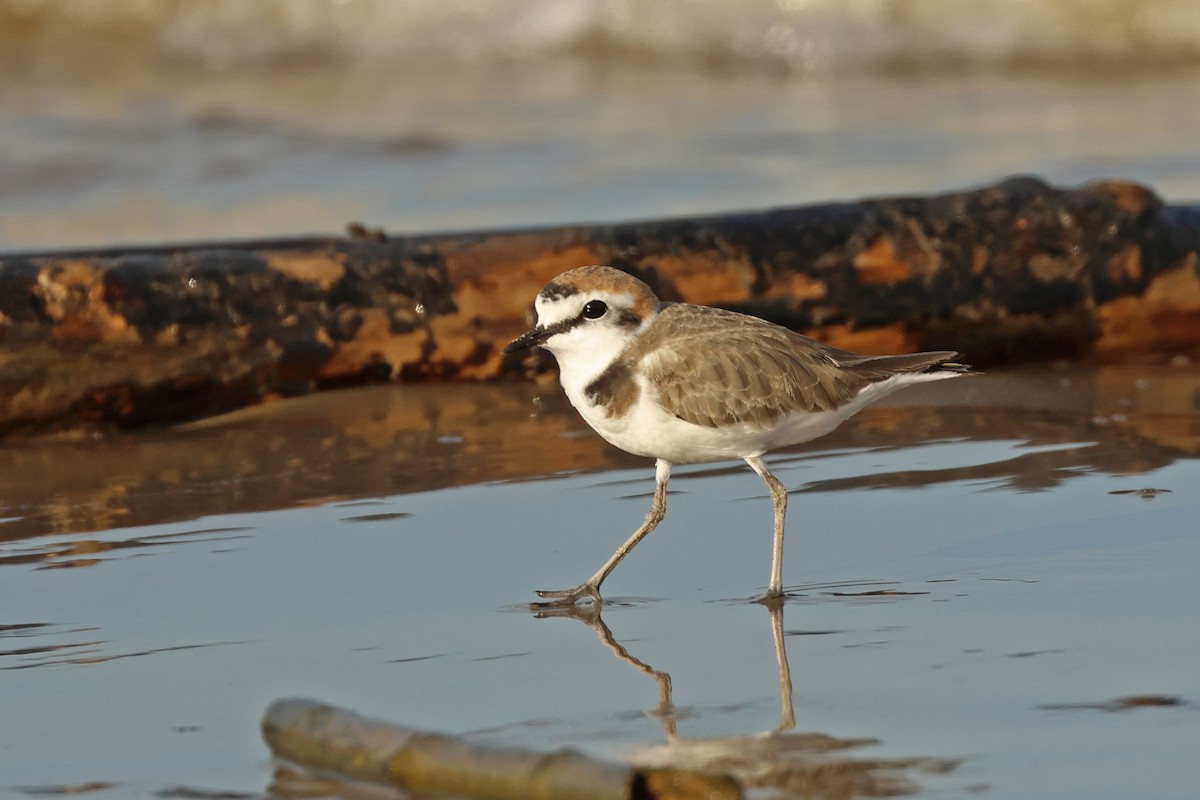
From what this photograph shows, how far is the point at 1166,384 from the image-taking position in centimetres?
693

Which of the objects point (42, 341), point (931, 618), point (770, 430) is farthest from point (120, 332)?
point (931, 618)

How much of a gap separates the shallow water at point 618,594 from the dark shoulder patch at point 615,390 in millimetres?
518

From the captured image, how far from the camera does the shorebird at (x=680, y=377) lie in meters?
4.51

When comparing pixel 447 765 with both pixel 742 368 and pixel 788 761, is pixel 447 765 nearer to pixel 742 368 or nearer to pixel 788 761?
pixel 788 761

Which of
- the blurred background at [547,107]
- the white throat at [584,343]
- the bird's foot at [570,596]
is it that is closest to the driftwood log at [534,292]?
the white throat at [584,343]

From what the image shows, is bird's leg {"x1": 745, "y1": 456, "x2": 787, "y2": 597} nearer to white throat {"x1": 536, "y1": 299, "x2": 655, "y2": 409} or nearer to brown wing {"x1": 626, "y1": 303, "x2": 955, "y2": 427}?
brown wing {"x1": 626, "y1": 303, "x2": 955, "y2": 427}

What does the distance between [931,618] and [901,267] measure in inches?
139

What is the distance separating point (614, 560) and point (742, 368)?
2.16 feet

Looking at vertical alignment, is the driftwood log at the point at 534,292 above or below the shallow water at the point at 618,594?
above

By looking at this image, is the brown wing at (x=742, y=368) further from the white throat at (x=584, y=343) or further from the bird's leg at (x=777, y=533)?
the bird's leg at (x=777, y=533)

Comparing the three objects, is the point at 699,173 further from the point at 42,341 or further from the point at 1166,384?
the point at 42,341

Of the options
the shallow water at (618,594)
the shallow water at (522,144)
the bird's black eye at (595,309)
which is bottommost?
the shallow water at (618,594)

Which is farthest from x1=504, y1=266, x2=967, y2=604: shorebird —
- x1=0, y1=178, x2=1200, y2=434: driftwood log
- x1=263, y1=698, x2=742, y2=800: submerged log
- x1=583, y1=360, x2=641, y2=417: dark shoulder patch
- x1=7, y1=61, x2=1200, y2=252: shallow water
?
x1=7, y1=61, x2=1200, y2=252: shallow water

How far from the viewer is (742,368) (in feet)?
15.2
